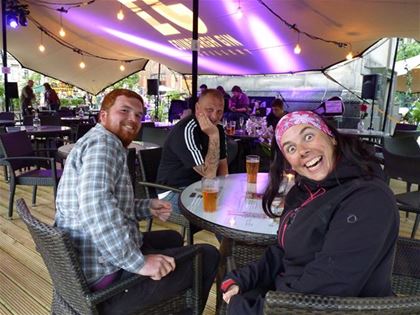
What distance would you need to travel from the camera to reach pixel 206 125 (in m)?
2.57

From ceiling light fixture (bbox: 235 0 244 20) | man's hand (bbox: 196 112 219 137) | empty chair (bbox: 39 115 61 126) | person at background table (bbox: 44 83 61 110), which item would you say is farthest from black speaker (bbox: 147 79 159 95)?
man's hand (bbox: 196 112 219 137)

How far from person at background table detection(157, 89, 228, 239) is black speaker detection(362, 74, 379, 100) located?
7.49 m

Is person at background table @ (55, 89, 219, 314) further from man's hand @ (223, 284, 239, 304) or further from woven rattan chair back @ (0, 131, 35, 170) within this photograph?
woven rattan chair back @ (0, 131, 35, 170)

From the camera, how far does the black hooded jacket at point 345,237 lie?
98 centimetres

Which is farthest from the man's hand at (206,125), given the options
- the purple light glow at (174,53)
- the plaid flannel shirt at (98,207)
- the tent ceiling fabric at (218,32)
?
the purple light glow at (174,53)

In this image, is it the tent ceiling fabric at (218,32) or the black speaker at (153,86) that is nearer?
the tent ceiling fabric at (218,32)

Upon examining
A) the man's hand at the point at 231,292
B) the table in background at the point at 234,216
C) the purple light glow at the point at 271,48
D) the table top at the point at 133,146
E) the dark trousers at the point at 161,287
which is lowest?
the dark trousers at the point at 161,287

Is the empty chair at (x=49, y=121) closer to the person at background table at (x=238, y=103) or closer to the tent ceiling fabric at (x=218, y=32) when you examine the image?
the tent ceiling fabric at (x=218, y=32)

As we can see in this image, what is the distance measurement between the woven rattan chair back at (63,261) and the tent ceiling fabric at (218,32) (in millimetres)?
5265

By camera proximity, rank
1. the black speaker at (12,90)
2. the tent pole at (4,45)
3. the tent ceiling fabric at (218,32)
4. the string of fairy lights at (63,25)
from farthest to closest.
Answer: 1. the black speaker at (12,90)
2. the tent pole at (4,45)
3. the string of fairy lights at (63,25)
4. the tent ceiling fabric at (218,32)

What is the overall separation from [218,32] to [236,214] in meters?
6.98

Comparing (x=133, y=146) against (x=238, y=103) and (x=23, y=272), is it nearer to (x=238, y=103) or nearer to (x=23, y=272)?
(x=23, y=272)

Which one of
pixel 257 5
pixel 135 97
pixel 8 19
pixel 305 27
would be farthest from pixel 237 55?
pixel 135 97

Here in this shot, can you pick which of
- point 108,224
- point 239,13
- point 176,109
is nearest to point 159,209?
point 108,224
